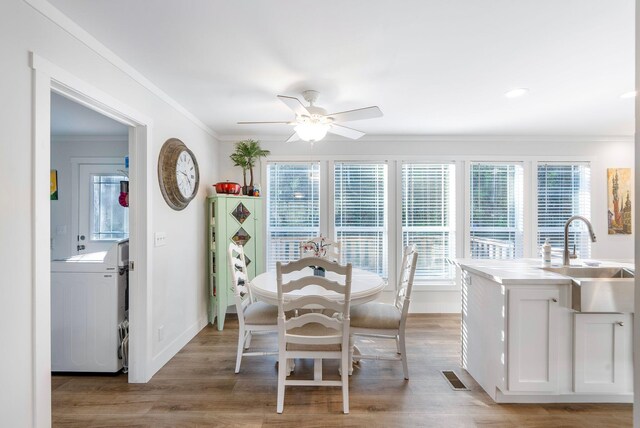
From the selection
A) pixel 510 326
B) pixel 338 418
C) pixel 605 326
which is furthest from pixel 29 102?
pixel 605 326

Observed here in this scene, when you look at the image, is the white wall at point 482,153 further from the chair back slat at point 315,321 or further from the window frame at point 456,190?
the chair back slat at point 315,321

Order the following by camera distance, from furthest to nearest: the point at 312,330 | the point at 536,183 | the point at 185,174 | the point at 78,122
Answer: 1. the point at 536,183
2. the point at 78,122
3. the point at 185,174
4. the point at 312,330

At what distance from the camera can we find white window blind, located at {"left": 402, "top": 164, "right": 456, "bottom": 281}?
4188 millimetres

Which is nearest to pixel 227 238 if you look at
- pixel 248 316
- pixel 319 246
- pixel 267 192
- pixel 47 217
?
pixel 267 192

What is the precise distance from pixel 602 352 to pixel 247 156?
146 inches

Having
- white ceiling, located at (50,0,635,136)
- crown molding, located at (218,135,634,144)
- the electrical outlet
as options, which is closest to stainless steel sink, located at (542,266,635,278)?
white ceiling, located at (50,0,635,136)

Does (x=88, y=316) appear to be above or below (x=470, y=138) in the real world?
below

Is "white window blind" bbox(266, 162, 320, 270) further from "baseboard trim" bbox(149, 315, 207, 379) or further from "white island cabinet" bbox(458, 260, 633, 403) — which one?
"white island cabinet" bbox(458, 260, 633, 403)

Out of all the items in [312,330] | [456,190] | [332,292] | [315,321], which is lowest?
[312,330]

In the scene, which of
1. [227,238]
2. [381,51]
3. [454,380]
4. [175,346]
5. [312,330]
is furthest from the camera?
[227,238]

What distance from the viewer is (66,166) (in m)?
3.93

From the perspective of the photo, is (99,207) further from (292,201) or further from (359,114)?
(359,114)

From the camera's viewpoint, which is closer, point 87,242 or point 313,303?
point 313,303

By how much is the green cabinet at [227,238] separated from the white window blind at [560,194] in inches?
150
